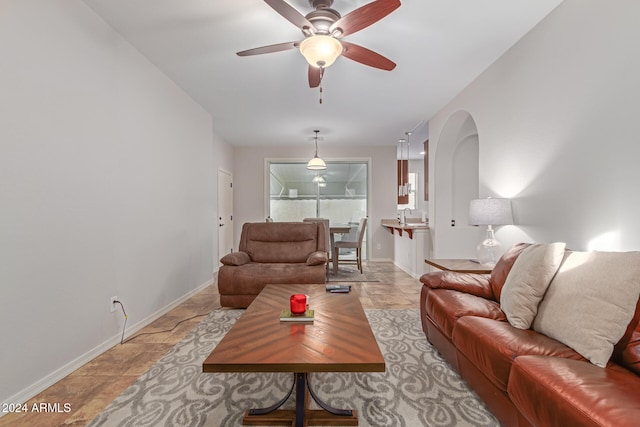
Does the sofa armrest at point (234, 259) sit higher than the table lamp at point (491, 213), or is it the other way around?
the table lamp at point (491, 213)

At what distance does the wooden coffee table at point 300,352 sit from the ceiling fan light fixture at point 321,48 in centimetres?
171

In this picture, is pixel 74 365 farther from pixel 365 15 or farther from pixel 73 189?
pixel 365 15

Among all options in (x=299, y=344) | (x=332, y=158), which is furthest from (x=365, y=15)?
(x=332, y=158)

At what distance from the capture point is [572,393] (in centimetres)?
103

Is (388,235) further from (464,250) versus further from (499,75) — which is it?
(499,75)

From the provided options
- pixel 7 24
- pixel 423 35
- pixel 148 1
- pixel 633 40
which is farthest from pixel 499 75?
pixel 7 24

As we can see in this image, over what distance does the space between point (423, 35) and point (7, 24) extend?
9.32 ft

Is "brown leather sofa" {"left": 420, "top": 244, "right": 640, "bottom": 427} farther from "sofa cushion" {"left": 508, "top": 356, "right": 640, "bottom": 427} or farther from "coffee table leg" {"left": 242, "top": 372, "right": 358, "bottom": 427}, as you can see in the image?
"coffee table leg" {"left": 242, "top": 372, "right": 358, "bottom": 427}

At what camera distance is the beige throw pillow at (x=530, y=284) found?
1.67 meters

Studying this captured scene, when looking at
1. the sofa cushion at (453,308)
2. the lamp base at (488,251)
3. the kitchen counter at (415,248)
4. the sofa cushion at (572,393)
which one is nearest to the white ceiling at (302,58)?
the lamp base at (488,251)

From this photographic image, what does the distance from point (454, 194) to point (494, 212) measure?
1.99 meters

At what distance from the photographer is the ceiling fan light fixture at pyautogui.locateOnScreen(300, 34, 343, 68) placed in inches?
76.4

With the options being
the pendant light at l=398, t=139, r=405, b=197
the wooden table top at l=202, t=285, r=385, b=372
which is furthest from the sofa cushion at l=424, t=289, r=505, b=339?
the pendant light at l=398, t=139, r=405, b=197

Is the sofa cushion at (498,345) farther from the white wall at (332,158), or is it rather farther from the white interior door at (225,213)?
the white wall at (332,158)
